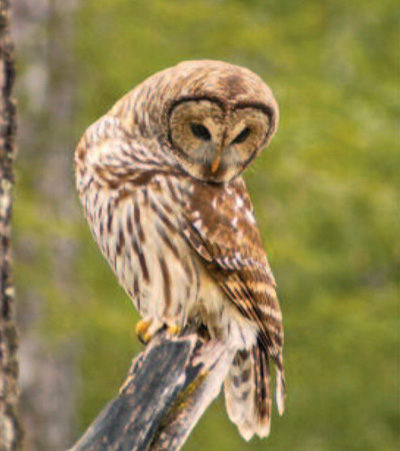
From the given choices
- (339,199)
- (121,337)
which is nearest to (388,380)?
(339,199)

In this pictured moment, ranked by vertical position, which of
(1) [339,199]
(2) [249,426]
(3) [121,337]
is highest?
(1) [339,199]

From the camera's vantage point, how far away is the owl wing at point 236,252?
480 cm

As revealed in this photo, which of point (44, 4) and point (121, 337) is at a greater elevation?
point (44, 4)

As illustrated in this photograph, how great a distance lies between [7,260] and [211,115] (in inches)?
41.1

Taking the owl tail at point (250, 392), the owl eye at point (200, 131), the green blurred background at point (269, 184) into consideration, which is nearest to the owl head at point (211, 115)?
the owl eye at point (200, 131)

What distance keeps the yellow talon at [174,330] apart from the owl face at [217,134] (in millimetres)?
606

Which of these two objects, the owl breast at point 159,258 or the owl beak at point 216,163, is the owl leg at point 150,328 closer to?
the owl breast at point 159,258

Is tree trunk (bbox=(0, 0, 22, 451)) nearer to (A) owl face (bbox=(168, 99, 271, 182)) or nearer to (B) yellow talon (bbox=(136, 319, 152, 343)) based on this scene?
(B) yellow talon (bbox=(136, 319, 152, 343))

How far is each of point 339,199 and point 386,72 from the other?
1.95 m

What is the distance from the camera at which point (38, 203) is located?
33.0 ft

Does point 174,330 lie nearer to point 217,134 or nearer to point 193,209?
point 193,209

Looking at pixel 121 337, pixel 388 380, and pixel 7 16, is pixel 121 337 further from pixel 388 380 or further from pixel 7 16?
pixel 7 16

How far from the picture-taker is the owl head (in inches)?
169

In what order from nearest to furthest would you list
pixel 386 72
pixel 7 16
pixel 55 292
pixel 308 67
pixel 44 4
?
pixel 7 16
pixel 55 292
pixel 44 4
pixel 308 67
pixel 386 72
